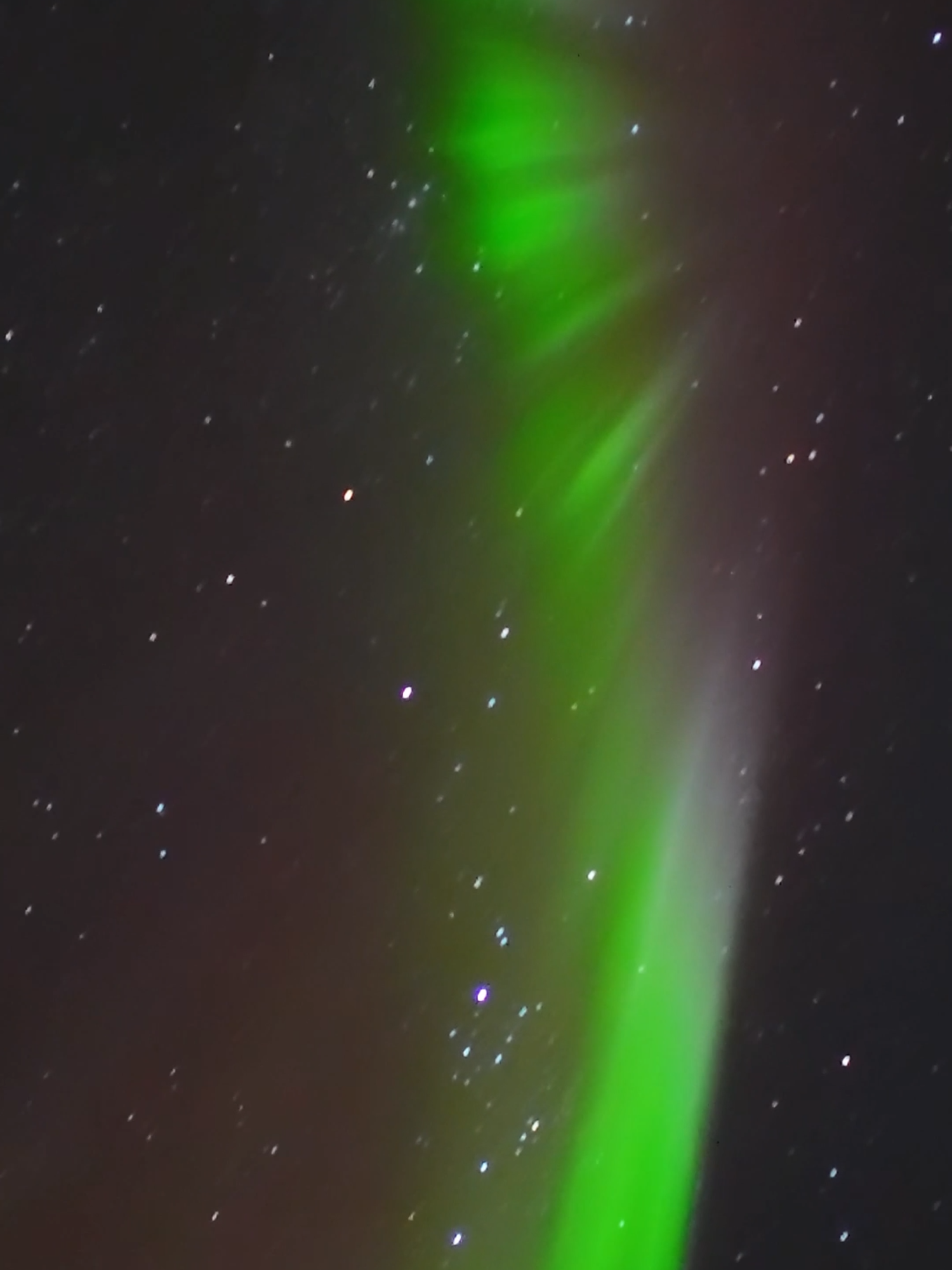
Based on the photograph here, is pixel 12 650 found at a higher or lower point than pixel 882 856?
higher

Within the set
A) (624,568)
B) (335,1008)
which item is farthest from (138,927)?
(624,568)

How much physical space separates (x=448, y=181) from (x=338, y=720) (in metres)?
0.16

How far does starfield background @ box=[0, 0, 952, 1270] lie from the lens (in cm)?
35

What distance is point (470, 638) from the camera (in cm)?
36

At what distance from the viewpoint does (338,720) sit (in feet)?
1.19

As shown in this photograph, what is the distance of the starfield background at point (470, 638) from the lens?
35 cm

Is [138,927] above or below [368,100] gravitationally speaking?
below

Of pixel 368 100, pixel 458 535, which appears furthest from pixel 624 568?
pixel 368 100

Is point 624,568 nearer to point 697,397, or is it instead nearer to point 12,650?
point 697,397

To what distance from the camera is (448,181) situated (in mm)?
360

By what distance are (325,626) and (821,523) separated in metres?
0.15

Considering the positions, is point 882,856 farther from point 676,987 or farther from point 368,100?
point 368,100

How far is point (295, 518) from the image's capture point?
1.18 ft

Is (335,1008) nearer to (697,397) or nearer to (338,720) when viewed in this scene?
(338,720)
